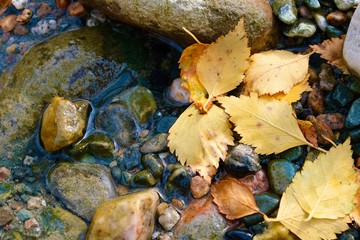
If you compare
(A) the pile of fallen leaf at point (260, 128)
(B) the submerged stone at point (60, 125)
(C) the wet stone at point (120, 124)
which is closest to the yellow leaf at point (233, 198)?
(A) the pile of fallen leaf at point (260, 128)

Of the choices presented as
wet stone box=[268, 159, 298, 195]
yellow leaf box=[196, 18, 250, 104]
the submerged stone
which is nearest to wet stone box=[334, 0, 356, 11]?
yellow leaf box=[196, 18, 250, 104]

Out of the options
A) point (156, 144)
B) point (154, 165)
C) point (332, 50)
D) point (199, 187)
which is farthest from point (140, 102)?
point (332, 50)

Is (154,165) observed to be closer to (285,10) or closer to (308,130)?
(308,130)

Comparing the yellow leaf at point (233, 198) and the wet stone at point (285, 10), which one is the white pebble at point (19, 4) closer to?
the wet stone at point (285, 10)

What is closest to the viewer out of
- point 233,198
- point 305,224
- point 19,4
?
point 305,224

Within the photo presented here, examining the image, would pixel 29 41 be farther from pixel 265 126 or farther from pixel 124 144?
pixel 265 126

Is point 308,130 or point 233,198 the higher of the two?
point 308,130

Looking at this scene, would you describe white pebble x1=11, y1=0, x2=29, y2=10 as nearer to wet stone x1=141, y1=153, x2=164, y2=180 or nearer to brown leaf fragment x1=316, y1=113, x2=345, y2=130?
wet stone x1=141, y1=153, x2=164, y2=180
